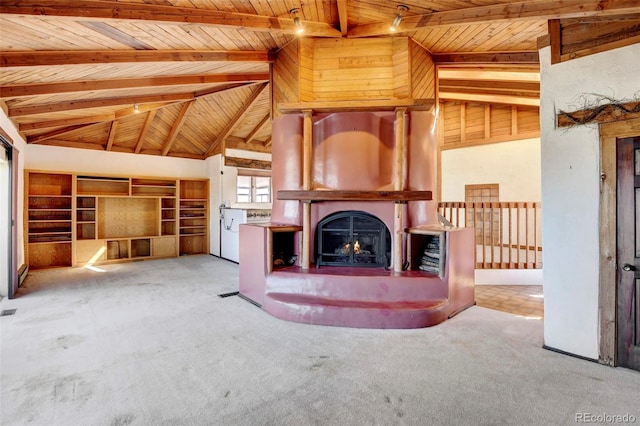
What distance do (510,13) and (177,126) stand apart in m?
6.54

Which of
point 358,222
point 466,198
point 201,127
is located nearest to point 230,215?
point 201,127

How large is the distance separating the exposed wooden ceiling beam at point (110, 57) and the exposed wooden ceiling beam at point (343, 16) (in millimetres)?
1417

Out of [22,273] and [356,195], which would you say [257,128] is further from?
[22,273]

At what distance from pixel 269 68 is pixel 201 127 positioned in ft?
11.6

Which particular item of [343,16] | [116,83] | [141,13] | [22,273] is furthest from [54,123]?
[343,16]

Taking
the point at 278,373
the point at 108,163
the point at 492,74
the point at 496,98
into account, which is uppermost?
the point at 496,98

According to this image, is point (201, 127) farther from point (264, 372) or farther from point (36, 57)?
point (264, 372)

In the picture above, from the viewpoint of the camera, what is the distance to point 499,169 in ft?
25.0

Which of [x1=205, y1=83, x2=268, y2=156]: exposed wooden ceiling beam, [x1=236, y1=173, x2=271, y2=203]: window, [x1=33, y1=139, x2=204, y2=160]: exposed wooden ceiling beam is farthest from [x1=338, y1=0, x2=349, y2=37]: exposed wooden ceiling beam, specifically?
[x1=33, y1=139, x2=204, y2=160]: exposed wooden ceiling beam

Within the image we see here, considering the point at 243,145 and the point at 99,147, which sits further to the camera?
the point at 243,145

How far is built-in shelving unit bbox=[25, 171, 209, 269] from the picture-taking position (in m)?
6.72

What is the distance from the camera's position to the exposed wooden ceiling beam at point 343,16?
3.50 meters

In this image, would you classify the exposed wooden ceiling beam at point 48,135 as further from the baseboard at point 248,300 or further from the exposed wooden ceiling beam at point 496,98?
the exposed wooden ceiling beam at point 496,98

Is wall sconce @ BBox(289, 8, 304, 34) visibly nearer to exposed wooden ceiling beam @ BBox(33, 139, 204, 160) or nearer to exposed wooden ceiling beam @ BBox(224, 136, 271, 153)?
exposed wooden ceiling beam @ BBox(224, 136, 271, 153)
